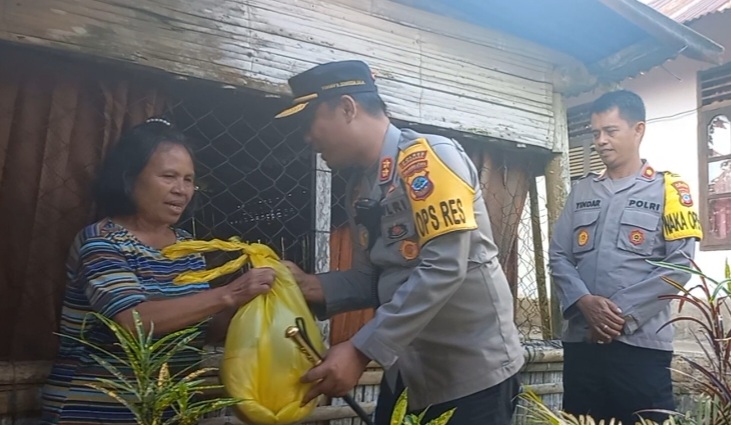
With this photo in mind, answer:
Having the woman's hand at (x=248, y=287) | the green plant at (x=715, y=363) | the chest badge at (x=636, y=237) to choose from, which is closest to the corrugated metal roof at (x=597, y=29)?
the chest badge at (x=636, y=237)

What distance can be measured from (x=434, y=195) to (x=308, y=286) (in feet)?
2.07

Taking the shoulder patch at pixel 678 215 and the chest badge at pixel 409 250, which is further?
the shoulder patch at pixel 678 215

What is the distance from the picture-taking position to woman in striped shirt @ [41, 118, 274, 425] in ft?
6.35

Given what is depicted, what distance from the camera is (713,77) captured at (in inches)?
336

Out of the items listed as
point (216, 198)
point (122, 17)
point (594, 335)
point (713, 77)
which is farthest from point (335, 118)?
point (713, 77)

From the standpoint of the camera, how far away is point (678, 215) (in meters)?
2.91

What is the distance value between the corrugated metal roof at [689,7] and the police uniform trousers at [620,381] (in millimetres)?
5694

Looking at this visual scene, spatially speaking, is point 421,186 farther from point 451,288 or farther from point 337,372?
point 337,372

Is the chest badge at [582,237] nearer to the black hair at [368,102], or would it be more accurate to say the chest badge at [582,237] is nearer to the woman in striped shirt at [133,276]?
the black hair at [368,102]

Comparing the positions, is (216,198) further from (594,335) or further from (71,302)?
(594,335)

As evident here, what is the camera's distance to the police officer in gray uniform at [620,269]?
284 cm

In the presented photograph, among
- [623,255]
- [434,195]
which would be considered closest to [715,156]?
[623,255]

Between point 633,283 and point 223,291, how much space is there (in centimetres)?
188

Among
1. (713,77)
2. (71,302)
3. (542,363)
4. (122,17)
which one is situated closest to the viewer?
(71,302)
